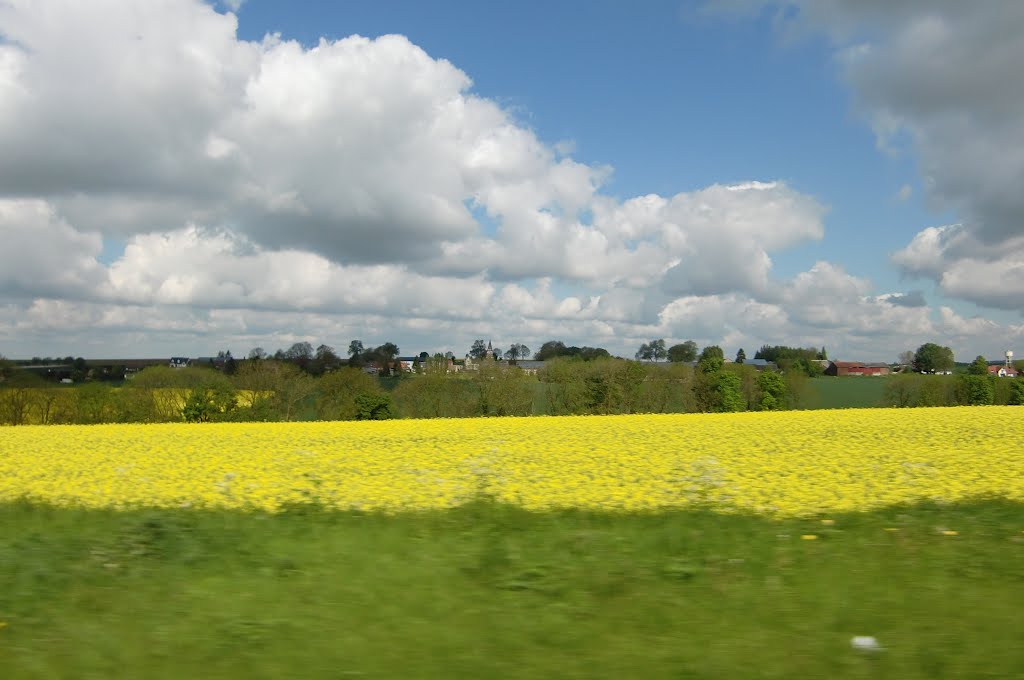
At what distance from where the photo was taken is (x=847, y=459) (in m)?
12.3

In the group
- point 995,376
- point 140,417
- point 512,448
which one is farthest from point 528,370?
point 512,448

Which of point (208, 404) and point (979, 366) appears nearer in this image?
point (208, 404)

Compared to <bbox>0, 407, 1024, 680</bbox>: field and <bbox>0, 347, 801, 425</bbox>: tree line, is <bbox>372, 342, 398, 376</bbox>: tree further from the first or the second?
<bbox>0, 407, 1024, 680</bbox>: field

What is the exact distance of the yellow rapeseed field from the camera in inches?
365

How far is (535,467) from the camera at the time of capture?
11922 millimetres

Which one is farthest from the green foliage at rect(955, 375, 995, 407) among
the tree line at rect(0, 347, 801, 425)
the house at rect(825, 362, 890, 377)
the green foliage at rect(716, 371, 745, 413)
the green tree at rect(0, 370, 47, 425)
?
the green tree at rect(0, 370, 47, 425)

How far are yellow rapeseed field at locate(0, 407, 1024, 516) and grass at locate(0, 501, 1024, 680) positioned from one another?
1415 mm

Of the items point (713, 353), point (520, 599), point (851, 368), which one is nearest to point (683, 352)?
point (713, 353)

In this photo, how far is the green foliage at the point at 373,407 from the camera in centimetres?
4862

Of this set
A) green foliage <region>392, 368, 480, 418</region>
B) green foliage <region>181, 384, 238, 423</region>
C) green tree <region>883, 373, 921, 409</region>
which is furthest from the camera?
green tree <region>883, 373, 921, 409</region>

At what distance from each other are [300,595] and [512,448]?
9.52 meters

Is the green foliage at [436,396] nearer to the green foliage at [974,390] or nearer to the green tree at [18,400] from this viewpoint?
the green tree at [18,400]

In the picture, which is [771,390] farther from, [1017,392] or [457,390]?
[457,390]

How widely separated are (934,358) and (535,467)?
7081 centimetres
